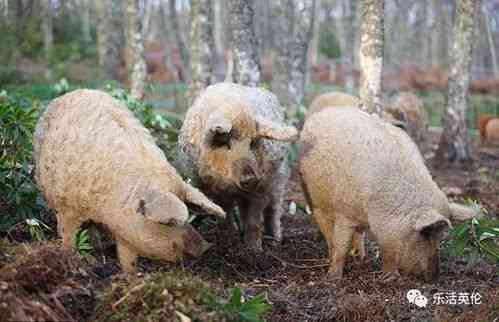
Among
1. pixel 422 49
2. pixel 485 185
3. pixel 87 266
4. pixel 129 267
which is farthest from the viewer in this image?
pixel 422 49

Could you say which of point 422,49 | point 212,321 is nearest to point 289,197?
point 212,321

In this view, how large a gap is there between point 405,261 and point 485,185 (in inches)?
302

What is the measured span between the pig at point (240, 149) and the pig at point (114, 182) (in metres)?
0.72

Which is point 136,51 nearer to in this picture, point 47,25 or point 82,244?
point 82,244

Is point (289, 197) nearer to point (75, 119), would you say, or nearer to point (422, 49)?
point (75, 119)

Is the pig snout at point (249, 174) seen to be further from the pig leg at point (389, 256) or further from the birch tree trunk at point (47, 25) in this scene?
the birch tree trunk at point (47, 25)

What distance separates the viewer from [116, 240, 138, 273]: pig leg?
6.22 meters

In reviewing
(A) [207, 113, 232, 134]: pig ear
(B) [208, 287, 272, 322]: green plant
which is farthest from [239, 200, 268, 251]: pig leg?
(B) [208, 287, 272, 322]: green plant

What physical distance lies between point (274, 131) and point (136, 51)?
8.41 metres

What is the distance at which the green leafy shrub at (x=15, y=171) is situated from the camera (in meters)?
7.64

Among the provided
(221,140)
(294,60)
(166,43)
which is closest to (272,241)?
(221,140)

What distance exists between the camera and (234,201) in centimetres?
799

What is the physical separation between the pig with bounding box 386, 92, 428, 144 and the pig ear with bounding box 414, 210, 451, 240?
965 cm

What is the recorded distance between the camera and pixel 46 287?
16.1 ft
